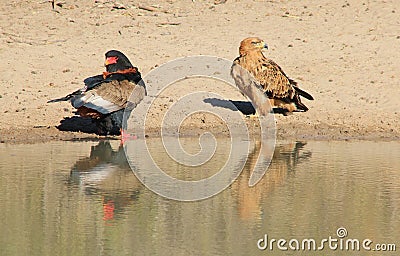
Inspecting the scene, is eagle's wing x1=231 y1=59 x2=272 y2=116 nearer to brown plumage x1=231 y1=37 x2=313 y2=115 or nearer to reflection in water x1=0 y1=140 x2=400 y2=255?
brown plumage x1=231 y1=37 x2=313 y2=115

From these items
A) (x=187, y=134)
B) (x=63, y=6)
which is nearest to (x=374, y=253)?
(x=187, y=134)

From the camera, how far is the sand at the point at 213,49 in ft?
38.3

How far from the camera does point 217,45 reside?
15125 mm

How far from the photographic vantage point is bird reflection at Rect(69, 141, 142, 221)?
23.9 feet

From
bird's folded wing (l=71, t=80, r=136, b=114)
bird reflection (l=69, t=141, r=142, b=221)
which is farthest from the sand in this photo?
bird reflection (l=69, t=141, r=142, b=221)

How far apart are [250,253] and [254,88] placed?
571 cm

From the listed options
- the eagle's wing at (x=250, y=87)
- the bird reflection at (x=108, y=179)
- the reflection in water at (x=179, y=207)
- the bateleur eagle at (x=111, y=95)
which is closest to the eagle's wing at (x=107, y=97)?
the bateleur eagle at (x=111, y=95)

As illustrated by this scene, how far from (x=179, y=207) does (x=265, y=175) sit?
5.26 feet

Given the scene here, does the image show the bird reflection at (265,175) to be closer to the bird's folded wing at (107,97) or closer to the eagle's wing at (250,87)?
the eagle's wing at (250,87)

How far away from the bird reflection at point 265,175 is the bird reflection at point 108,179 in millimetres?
972

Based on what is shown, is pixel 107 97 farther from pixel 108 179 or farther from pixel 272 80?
pixel 272 80

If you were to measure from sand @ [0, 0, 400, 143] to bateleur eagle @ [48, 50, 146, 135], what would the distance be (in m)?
0.39

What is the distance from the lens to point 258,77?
1134 centimetres

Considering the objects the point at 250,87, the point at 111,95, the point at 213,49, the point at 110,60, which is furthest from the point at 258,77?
the point at 213,49
